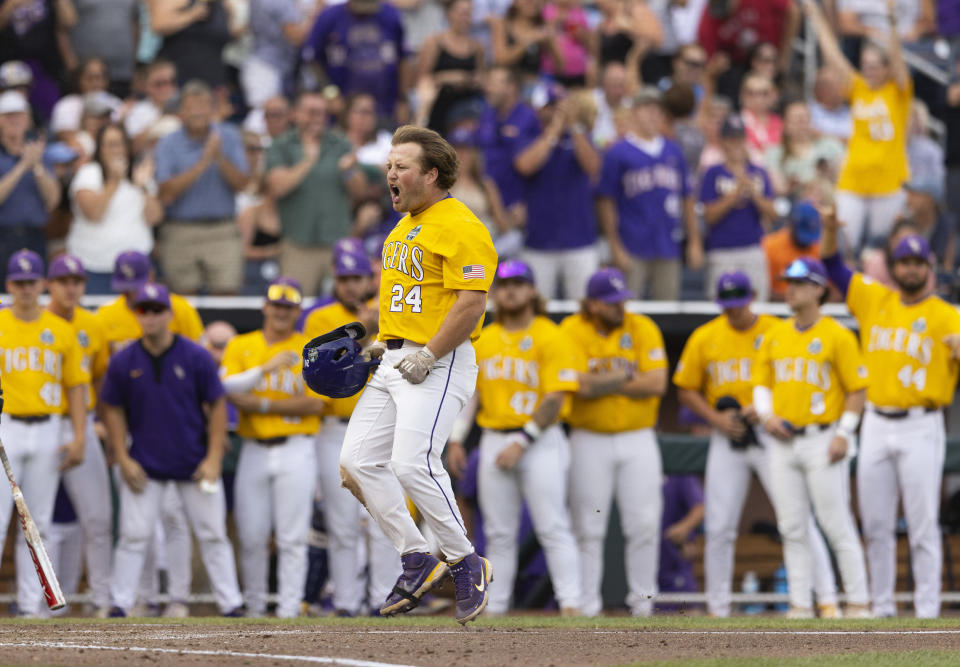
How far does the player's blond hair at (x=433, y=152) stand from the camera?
660 centimetres

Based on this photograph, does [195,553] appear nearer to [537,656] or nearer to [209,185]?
[209,185]

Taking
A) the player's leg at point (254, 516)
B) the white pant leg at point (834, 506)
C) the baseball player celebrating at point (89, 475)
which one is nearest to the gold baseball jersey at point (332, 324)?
the player's leg at point (254, 516)

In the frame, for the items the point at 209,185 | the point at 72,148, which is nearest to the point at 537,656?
the point at 209,185

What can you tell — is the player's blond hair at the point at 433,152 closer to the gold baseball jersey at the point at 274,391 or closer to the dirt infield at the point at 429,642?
the dirt infield at the point at 429,642

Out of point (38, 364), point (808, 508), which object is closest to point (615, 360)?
point (808, 508)

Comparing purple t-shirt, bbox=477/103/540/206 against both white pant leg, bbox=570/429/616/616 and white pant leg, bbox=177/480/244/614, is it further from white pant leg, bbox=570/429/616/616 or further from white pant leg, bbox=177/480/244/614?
white pant leg, bbox=177/480/244/614

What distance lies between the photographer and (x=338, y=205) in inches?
482

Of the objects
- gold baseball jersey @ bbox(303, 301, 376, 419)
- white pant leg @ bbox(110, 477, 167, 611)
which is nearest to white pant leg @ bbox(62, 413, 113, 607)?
white pant leg @ bbox(110, 477, 167, 611)

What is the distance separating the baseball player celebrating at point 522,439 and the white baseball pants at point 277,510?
1.17 metres

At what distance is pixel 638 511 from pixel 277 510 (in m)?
2.36

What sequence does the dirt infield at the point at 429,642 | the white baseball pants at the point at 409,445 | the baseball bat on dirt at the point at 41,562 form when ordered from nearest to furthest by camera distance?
the dirt infield at the point at 429,642 → the white baseball pants at the point at 409,445 → the baseball bat on dirt at the point at 41,562

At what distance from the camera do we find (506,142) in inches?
490

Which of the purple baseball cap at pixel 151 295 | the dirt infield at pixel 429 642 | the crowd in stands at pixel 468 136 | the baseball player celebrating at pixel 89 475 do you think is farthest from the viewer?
the crowd in stands at pixel 468 136

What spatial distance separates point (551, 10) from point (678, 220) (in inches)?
126
